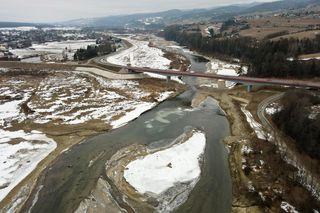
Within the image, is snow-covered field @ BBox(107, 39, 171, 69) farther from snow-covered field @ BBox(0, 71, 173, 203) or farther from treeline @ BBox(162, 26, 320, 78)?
treeline @ BBox(162, 26, 320, 78)

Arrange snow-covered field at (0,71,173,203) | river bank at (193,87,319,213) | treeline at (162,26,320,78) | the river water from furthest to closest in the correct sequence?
treeline at (162,26,320,78) < snow-covered field at (0,71,173,203) < the river water < river bank at (193,87,319,213)

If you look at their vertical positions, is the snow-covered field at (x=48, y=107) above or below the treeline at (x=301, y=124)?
below

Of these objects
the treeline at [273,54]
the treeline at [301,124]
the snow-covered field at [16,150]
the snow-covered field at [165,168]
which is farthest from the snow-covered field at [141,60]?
the snow-covered field at [165,168]

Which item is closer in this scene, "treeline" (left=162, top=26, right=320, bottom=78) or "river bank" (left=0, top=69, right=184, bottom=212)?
"river bank" (left=0, top=69, right=184, bottom=212)

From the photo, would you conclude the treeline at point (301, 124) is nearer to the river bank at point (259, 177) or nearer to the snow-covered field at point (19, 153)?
the river bank at point (259, 177)

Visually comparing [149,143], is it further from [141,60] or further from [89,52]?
Result: [89,52]

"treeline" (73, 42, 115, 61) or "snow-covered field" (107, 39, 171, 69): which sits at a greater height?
"treeline" (73, 42, 115, 61)

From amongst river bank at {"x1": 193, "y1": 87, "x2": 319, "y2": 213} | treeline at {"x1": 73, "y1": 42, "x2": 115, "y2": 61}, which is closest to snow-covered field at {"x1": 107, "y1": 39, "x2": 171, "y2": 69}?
treeline at {"x1": 73, "y1": 42, "x2": 115, "y2": 61}
